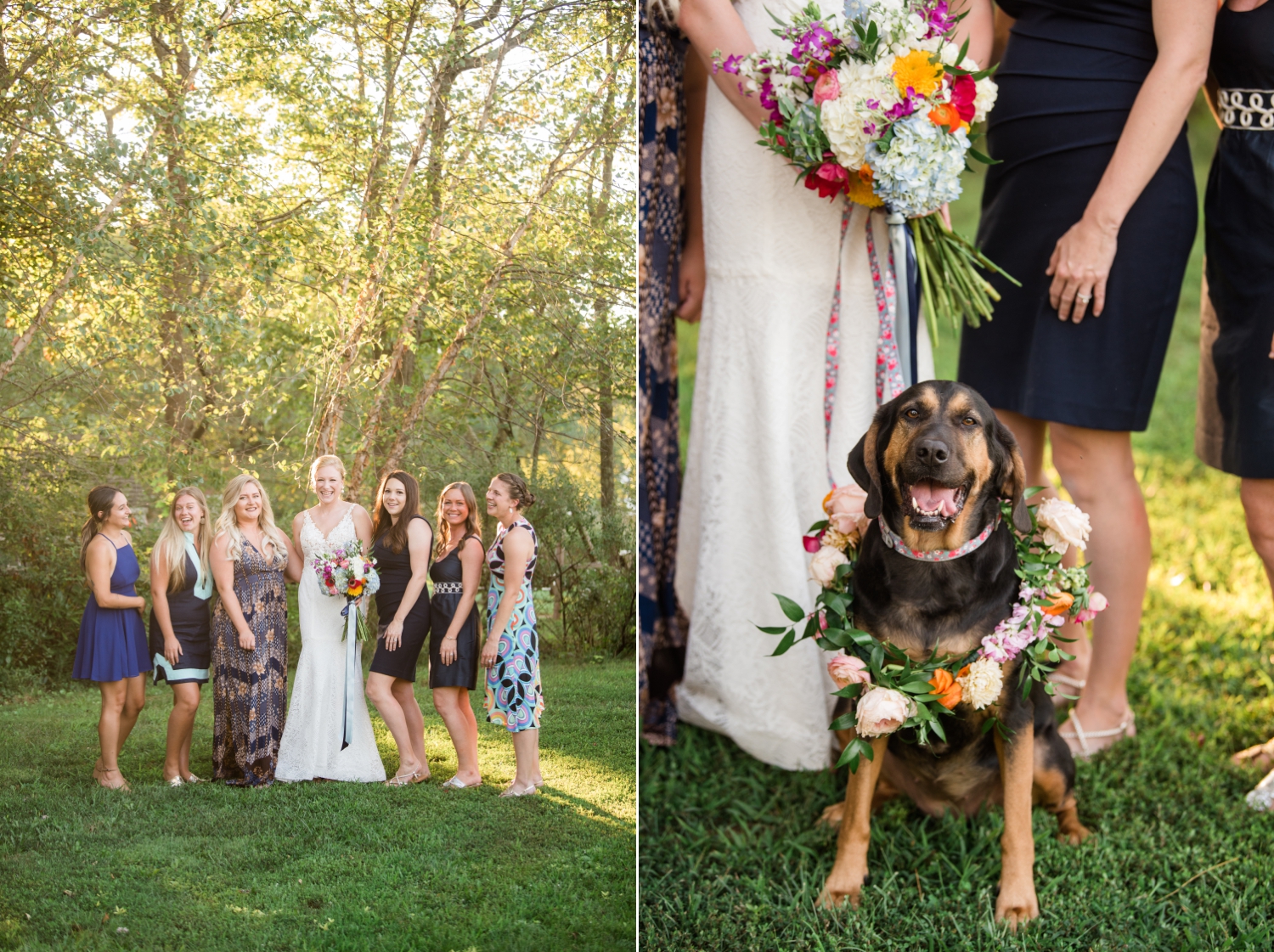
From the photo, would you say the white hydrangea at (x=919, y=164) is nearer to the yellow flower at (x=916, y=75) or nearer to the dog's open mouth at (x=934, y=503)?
the yellow flower at (x=916, y=75)

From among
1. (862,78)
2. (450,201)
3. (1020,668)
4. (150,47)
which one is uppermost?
(862,78)

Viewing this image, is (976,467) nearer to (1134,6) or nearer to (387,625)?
(387,625)

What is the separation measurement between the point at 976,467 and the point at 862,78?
1000 mm

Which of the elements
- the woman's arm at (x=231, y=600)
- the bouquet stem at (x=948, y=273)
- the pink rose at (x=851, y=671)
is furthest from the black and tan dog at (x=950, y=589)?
the woman's arm at (x=231, y=600)

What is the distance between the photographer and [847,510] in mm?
2553

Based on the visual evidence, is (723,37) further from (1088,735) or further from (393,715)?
(1088,735)

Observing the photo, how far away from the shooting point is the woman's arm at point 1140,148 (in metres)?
2.64

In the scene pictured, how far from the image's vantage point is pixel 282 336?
200 cm

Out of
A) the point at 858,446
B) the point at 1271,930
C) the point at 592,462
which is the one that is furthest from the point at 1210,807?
the point at 592,462

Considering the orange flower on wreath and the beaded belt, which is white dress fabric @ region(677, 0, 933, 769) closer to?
the orange flower on wreath

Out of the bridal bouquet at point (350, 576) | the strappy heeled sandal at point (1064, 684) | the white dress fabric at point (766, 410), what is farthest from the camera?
the strappy heeled sandal at point (1064, 684)

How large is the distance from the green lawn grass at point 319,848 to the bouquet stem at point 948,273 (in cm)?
154

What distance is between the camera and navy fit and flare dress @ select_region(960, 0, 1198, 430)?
9.37 ft

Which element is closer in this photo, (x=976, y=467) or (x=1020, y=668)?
(x=976, y=467)
